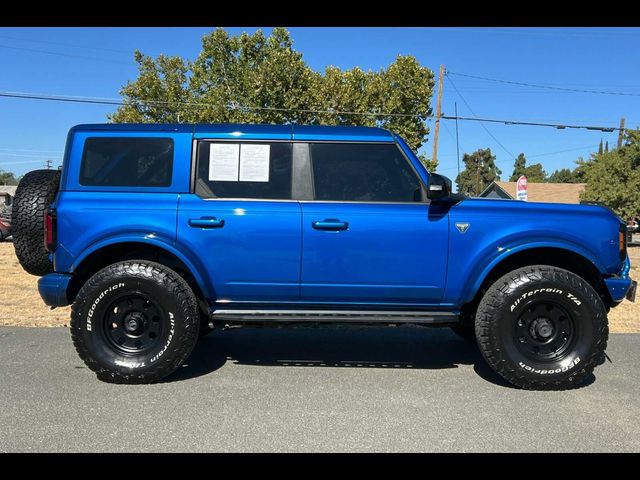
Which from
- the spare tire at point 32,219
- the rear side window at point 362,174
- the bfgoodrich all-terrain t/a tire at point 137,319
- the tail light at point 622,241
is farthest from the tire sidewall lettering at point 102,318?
the tail light at point 622,241

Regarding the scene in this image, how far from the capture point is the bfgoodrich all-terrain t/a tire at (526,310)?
375 centimetres

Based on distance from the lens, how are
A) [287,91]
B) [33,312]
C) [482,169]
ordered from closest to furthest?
[33,312] < [287,91] < [482,169]

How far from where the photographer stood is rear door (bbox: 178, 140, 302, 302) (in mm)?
3797

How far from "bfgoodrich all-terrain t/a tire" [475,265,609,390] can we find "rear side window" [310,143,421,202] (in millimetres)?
1073

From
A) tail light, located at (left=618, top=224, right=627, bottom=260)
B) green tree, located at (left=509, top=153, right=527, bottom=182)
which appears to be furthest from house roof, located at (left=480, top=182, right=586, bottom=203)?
green tree, located at (left=509, top=153, right=527, bottom=182)

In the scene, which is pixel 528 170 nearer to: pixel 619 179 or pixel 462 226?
pixel 619 179

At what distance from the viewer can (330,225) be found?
12.4ft

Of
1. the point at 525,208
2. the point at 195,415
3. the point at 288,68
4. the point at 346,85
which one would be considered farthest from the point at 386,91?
the point at 195,415

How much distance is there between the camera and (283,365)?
170 inches

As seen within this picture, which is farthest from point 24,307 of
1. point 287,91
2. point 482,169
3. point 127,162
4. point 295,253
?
point 482,169

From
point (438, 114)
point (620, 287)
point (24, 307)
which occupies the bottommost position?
point (24, 307)

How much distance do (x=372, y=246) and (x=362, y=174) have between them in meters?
0.64

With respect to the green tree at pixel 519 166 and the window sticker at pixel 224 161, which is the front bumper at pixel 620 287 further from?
the green tree at pixel 519 166

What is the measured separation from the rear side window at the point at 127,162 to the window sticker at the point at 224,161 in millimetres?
342
